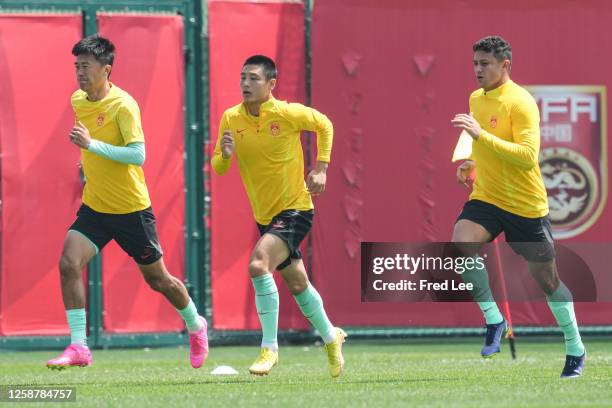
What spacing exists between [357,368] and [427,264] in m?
2.88

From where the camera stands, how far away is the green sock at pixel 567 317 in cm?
1020

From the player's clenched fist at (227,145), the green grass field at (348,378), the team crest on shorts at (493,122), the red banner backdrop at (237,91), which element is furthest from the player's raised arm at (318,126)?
the red banner backdrop at (237,91)

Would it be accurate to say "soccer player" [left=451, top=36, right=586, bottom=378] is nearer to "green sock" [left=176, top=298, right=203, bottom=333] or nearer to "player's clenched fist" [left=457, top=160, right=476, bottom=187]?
"player's clenched fist" [left=457, top=160, right=476, bottom=187]

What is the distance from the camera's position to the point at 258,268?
9.93 metres

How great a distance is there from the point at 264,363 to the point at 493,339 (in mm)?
1695

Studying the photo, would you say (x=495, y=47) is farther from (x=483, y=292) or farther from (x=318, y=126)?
(x=483, y=292)

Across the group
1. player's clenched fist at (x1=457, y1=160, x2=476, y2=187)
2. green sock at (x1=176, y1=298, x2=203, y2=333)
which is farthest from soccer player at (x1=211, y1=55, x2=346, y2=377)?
player's clenched fist at (x1=457, y1=160, x2=476, y2=187)

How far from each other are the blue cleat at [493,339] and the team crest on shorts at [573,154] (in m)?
4.93

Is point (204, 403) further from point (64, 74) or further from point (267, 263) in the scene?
point (64, 74)

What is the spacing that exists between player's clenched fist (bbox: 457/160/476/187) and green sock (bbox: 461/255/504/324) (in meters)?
0.65

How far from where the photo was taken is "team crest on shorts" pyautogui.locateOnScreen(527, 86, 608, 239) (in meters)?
15.3

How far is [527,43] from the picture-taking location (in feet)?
50.3

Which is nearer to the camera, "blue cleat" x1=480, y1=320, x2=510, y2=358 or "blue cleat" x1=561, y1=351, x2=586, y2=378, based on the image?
"blue cleat" x1=561, y1=351, x2=586, y2=378

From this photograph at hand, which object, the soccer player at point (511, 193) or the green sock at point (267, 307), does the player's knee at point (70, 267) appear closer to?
the green sock at point (267, 307)
